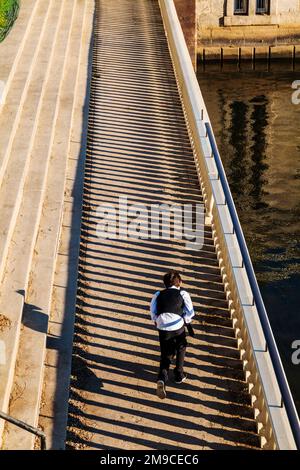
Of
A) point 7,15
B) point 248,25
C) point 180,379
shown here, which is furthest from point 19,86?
point 248,25

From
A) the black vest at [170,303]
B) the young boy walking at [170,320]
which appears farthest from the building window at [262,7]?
the black vest at [170,303]

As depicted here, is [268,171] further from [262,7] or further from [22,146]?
[262,7]

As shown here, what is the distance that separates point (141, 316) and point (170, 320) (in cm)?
149

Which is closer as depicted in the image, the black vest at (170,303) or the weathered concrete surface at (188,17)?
the black vest at (170,303)

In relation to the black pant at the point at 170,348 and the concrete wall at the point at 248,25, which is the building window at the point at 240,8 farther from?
the black pant at the point at 170,348

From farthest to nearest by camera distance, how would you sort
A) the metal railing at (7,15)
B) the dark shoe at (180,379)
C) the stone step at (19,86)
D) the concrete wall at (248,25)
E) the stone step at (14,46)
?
1. the concrete wall at (248,25)
2. the metal railing at (7,15)
3. the stone step at (14,46)
4. the stone step at (19,86)
5. the dark shoe at (180,379)

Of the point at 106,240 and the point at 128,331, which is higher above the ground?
the point at 106,240

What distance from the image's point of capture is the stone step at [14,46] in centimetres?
1293

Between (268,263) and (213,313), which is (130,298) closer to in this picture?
(213,313)

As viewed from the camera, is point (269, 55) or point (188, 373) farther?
point (269, 55)

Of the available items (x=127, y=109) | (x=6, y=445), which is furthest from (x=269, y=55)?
(x=6, y=445)

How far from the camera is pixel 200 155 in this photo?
1214 centimetres

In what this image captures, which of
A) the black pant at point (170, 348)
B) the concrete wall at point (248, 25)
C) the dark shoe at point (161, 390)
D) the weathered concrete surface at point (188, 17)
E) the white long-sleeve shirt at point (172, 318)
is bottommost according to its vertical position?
the dark shoe at point (161, 390)

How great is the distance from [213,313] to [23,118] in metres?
5.54
